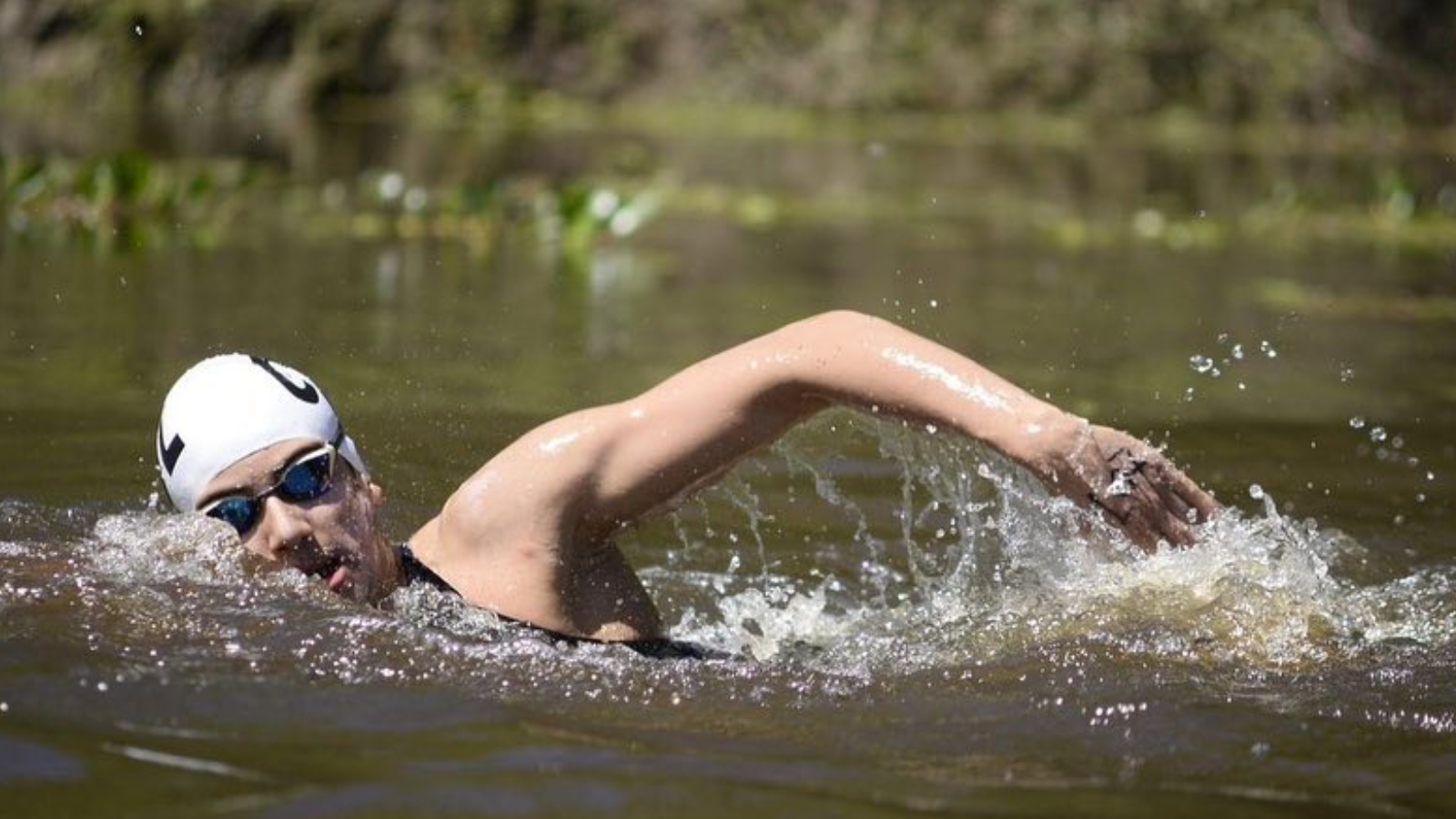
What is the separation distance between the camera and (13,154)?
16250 millimetres

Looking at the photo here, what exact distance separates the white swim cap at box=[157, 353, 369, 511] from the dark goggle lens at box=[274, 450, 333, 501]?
0.08 m

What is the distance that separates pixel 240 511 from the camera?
4824 millimetres

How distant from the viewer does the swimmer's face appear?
4.77 m

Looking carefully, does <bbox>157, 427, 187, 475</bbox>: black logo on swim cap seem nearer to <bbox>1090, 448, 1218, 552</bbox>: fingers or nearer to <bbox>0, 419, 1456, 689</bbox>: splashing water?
<bbox>0, 419, 1456, 689</bbox>: splashing water

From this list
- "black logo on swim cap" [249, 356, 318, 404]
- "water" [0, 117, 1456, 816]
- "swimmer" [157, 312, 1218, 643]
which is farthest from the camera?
"black logo on swim cap" [249, 356, 318, 404]

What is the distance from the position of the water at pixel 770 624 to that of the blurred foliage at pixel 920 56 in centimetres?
1619

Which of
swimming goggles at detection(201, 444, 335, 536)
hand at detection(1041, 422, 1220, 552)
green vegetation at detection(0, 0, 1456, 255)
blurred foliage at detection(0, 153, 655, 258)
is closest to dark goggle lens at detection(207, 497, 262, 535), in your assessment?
swimming goggles at detection(201, 444, 335, 536)

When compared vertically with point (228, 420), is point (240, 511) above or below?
below

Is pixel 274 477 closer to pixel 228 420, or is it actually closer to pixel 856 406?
pixel 228 420

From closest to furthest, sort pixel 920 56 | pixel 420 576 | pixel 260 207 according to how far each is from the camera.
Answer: pixel 420 576 < pixel 260 207 < pixel 920 56

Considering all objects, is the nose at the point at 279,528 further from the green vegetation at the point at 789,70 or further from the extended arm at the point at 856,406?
the green vegetation at the point at 789,70

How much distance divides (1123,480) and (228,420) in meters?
1.75

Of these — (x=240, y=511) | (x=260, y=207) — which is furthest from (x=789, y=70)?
(x=240, y=511)

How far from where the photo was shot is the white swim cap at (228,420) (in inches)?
191
